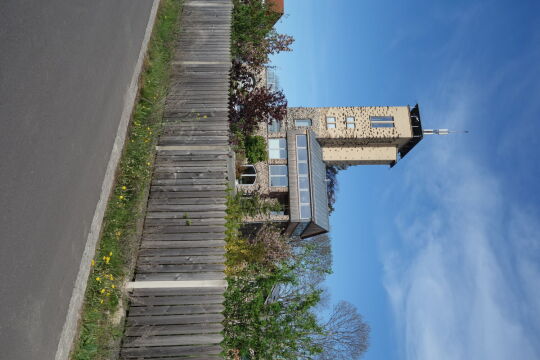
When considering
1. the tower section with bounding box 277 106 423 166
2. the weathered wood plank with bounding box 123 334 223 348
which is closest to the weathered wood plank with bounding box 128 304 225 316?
the weathered wood plank with bounding box 123 334 223 348

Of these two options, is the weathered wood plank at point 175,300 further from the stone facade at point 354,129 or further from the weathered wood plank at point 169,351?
the stone facade at point 354,129

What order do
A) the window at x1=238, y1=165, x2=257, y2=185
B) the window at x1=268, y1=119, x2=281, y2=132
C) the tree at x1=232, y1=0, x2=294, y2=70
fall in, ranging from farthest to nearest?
the window at x1=268, y1=119, x2=281, y2=132
the window at x1=238, y1=165, x2=257, y2=185
the tree at x1=232, y1=0, x2=294, y2=70

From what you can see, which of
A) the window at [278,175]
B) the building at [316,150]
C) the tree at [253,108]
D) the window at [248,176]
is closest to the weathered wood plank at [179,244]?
the tree at [253,108]

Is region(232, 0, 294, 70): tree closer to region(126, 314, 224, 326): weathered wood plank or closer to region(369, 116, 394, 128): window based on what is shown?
region(369, 116, 394, 128): window

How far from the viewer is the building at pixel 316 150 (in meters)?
26.2

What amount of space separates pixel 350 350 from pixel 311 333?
17.4 m

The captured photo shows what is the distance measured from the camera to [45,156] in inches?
236

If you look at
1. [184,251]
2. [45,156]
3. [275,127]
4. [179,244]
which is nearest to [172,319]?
[184,251]

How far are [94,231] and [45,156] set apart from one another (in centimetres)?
226

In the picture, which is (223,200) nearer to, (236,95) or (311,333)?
(311,333)

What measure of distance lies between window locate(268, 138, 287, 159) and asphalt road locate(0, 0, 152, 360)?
1888 cm

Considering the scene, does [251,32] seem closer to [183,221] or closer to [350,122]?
[350,122]

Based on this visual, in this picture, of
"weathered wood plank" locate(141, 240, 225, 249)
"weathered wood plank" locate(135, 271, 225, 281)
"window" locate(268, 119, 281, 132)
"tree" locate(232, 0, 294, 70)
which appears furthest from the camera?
"window" locate(268, 119, 281, 132)

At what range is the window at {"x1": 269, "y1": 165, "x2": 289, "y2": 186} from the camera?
1048 inches
